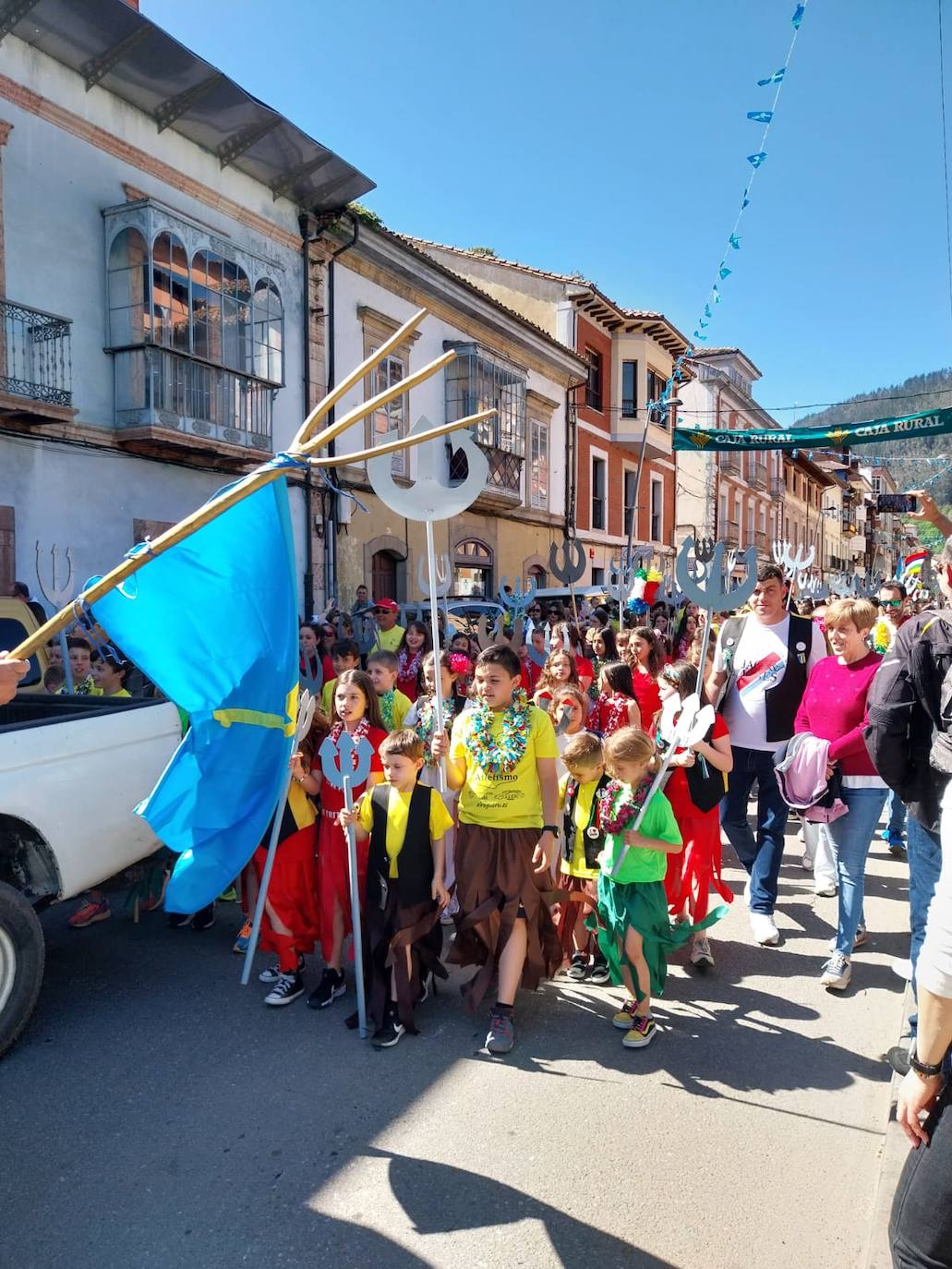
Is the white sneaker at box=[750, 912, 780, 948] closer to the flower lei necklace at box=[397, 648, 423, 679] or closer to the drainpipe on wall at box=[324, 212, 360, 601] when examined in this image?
the flower lei necklace at box=[397, 648, 423, 679]

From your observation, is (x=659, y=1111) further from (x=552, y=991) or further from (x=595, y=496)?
(x=595, y=496)

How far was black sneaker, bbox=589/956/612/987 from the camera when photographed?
14.8 feet

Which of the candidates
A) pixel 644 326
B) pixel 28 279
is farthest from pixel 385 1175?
pixel 644 326

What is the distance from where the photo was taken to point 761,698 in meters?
5.18

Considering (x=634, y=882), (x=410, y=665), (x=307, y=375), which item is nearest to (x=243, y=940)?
(x=634, y=882)

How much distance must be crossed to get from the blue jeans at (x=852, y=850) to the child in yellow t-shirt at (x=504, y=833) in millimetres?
1492

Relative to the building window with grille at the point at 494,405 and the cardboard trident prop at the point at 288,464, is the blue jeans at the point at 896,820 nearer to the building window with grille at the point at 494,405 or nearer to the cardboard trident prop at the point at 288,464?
the cardboard trident prop at the point at 288,464

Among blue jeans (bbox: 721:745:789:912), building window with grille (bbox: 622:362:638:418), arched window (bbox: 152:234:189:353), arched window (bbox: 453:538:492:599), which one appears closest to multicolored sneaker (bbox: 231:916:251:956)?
blue jeans (bbox: 721:745:789:912)

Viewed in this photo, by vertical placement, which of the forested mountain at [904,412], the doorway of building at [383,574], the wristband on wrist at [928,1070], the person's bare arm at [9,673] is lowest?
the wristband on wrist at [928,1070]

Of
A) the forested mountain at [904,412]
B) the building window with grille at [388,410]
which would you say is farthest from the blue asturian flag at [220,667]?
the forested mountain at [904,412]

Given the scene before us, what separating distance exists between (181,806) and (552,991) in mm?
1978

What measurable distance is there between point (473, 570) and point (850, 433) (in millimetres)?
10540

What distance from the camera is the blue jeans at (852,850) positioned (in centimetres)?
440

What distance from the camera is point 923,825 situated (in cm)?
335
